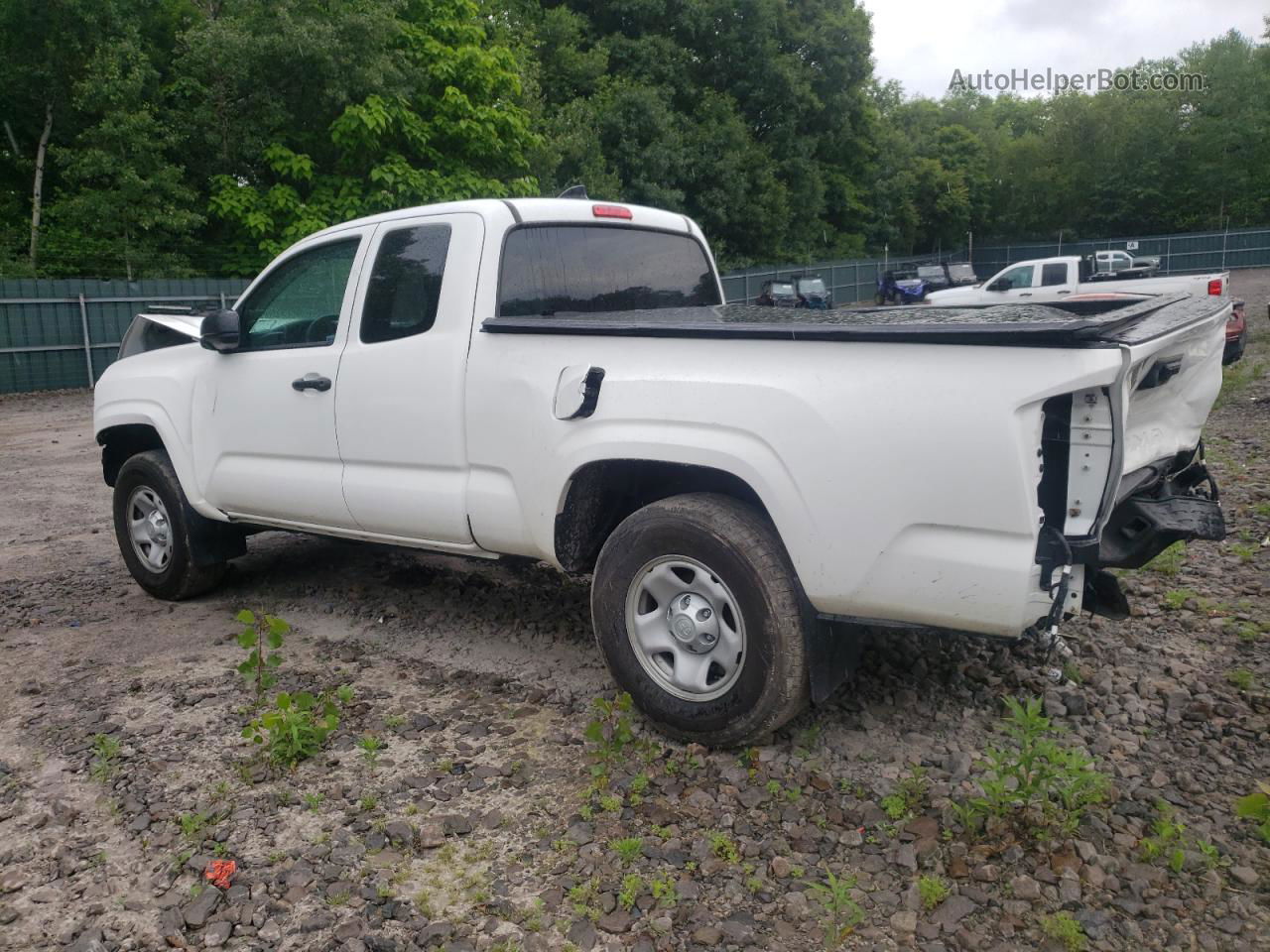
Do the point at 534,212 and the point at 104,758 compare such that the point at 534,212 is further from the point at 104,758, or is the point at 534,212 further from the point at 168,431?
the point at 104,758

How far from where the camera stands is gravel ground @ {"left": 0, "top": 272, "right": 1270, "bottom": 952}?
2.85 metres

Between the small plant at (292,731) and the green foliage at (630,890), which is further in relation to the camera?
the small plant at (292,731)

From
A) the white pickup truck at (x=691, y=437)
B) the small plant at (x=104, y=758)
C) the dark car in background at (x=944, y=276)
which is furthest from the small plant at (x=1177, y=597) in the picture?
the dark car in background at (x=944, y=276)

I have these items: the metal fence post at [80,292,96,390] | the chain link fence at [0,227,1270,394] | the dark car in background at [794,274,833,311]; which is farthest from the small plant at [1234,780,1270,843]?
the dark car in background at [794,274,833,311]

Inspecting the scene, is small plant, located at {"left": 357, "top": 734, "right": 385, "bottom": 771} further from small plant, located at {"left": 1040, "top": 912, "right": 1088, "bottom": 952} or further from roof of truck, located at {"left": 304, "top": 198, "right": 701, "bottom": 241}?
small plant, located at {"left": 1040, "top": 912, "right": 1088, "bottom": 952}

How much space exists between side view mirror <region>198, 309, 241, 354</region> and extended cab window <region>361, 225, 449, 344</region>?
0.89m

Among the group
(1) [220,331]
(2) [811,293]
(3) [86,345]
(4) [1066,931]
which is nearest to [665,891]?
(4) [1066,931]

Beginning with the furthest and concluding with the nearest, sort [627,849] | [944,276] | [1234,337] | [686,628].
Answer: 1. [944,276]
2. [1234,337]
3. [686,628]
4. [627,849]

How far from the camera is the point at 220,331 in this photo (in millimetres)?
5156

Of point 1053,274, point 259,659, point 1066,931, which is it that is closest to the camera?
point 1066,931

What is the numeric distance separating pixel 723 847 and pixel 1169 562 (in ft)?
12.2

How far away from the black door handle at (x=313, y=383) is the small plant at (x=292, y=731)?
1472mm

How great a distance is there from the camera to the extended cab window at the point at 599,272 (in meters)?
4.47

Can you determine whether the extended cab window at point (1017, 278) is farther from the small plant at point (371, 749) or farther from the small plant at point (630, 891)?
the small plant at point (630, 891)
